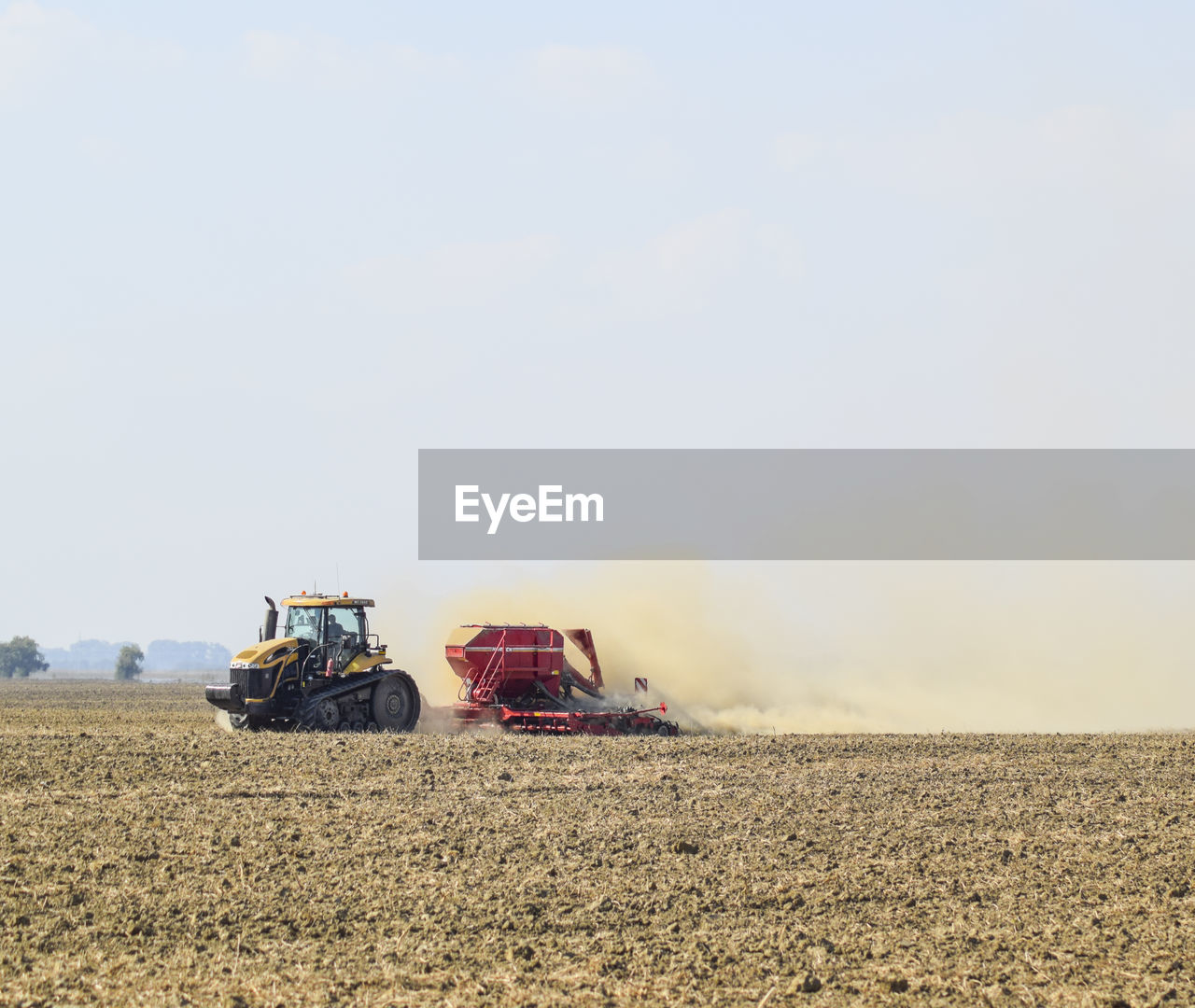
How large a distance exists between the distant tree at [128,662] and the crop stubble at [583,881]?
376ft

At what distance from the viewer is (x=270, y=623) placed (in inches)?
1012

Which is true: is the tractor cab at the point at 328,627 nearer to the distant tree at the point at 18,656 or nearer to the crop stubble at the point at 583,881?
the crop stubble at the point at 583,881

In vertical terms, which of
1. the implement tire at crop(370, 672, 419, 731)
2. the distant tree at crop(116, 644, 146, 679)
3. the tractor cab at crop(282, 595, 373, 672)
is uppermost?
the tractor cab at crop(282, 595, 373, 672)

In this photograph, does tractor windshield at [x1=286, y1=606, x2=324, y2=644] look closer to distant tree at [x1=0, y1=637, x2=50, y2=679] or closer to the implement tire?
the implement tire

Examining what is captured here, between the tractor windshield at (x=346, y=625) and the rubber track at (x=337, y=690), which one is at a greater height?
the tractor windshield at (x=346, y=625)

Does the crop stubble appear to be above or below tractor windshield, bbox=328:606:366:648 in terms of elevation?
below

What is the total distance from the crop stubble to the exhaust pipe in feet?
16.1

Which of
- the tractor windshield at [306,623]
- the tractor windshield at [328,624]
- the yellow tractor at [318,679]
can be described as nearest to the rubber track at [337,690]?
the yellow tractor at [318,679]

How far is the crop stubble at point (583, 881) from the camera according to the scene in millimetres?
9688

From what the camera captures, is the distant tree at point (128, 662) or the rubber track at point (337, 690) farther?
the distant tree at point (128, 662)

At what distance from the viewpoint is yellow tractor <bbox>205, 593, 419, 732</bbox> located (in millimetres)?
24797

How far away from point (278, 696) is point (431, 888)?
13779 mm

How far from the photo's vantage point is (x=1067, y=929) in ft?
36.4

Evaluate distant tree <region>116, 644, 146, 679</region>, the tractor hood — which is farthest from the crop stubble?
distant tree <region>116, 644, 146, 679</region>
